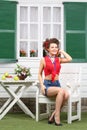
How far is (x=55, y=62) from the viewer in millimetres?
9398

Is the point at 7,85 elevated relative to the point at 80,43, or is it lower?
lower

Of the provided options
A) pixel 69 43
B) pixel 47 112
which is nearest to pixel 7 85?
pixel 47 112

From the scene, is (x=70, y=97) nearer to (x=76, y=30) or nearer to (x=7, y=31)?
(x=76, y=30)

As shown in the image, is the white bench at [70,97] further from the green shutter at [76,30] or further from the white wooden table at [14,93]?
the green shutter at [76,30]

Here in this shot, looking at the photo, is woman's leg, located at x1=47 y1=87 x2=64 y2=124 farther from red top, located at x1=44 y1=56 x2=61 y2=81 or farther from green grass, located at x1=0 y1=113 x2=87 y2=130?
red top, located at x1=44 y1=56 x2=61 y2=81

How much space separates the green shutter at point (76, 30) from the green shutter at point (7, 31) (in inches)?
40.8

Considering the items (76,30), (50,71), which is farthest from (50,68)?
(76,30)

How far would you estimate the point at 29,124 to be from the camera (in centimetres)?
917

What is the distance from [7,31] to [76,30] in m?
1.36

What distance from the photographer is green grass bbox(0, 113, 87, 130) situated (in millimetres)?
8789

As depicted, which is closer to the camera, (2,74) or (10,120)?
(10,120)

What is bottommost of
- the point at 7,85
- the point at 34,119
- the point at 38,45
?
the point at 34,119

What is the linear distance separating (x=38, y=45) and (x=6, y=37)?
2.30 feet

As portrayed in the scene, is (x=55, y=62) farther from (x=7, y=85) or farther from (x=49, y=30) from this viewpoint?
(x=49, y=30)
